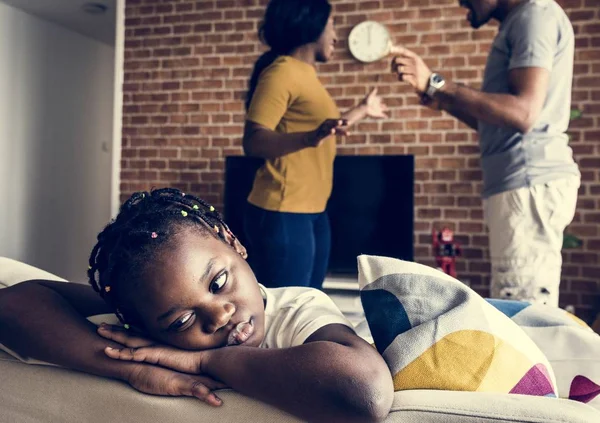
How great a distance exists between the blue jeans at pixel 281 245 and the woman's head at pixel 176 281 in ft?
2.54

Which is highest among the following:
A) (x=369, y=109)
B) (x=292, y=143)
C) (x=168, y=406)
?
(x=369, y=109)

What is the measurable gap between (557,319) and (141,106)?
12.1 feet

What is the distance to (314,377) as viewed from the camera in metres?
0.67

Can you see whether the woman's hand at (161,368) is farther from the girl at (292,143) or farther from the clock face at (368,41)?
the clock face at (368,41)

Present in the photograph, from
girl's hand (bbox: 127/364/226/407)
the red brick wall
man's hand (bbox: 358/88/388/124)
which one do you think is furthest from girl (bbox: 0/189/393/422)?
the red brick wall

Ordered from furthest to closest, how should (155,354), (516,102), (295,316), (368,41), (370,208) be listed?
(368,41), (370,208), (516,102), (295,316), (155,354)

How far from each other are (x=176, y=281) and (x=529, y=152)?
1208 mm

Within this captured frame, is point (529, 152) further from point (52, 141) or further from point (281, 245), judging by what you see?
point (52, 141)

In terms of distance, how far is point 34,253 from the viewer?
5055 millimetres

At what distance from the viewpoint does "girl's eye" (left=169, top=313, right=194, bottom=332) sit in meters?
0.82

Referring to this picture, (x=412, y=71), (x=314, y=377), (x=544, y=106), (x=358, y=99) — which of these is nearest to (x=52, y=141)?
(x=358, y=99)

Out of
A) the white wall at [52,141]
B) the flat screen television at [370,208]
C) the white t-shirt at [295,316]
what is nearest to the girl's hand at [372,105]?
the white t-shirt at [295,316]

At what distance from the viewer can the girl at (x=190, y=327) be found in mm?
678

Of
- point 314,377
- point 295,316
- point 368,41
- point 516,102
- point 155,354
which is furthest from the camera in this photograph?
point 368,41
